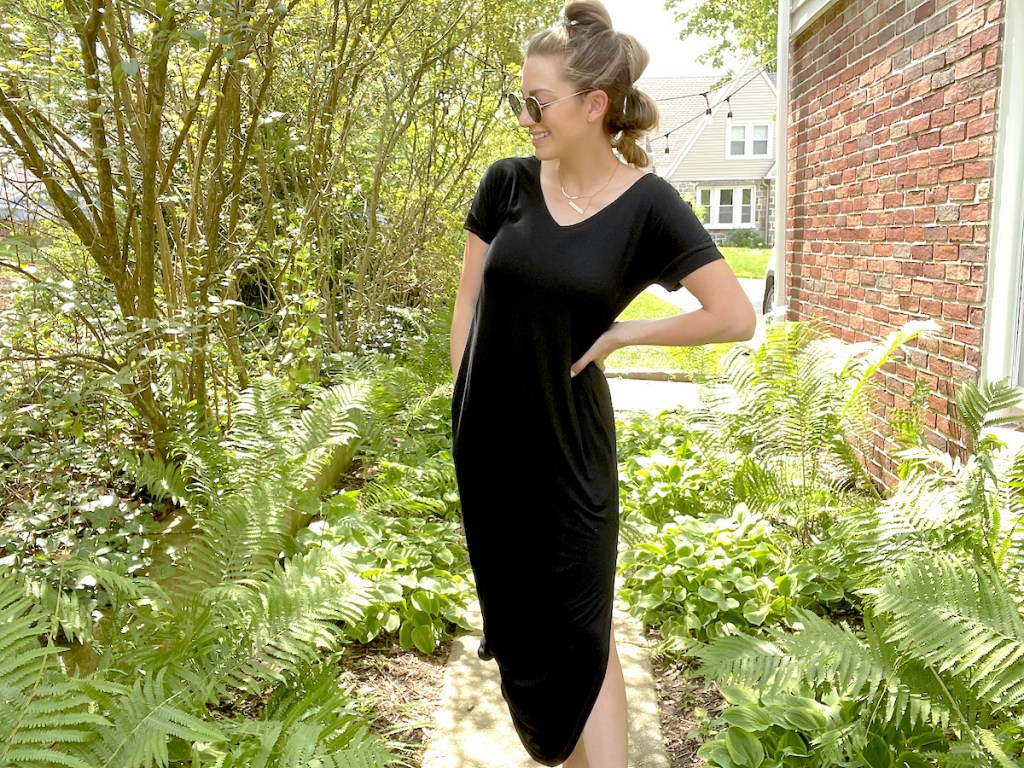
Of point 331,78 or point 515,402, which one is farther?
point 331,78

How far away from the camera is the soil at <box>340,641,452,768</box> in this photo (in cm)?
292

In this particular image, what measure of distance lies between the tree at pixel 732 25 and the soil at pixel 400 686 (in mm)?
21511

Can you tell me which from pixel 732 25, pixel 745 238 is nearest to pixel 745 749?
pixel 732 25

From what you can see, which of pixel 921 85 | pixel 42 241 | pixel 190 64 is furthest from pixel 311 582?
pixel 921 85

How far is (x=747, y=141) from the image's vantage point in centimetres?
3759

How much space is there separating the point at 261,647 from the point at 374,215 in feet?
17.9

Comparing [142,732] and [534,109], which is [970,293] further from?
[142,732]

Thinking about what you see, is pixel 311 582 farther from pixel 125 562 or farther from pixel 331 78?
pixel 331 78

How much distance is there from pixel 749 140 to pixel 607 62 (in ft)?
124

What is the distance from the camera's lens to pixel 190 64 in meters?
4.96

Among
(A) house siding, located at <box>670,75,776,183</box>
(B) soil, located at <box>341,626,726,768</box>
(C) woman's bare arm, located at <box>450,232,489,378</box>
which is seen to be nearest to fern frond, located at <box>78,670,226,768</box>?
(B) soil, located at <box>341,626,726,768</box>

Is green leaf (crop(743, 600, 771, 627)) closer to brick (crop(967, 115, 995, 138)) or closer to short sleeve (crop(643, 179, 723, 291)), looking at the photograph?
short sleeve (crop(643, 179, 723, 291))

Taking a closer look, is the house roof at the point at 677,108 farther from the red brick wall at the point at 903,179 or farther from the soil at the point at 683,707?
the soil at the point at 683,707

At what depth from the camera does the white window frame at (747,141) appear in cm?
3731
